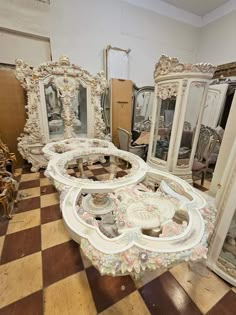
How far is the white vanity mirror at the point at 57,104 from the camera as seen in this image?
2338 millimetres

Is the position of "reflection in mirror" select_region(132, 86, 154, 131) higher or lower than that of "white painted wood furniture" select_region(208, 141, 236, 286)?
higher

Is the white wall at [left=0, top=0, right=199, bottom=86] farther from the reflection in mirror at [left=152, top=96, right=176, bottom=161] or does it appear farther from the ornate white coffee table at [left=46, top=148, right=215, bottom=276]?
the ornate white coffee table at [left=46, top=148, right=215, bottom=276]

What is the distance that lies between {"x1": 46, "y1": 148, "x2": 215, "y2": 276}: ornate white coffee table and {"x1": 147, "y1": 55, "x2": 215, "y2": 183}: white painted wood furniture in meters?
0.69

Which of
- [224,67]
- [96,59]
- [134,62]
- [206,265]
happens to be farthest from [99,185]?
[224,67]

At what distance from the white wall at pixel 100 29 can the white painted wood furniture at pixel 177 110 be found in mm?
2067

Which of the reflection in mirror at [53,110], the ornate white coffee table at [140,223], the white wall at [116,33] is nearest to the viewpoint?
the ornate white coffee table at [140,223]

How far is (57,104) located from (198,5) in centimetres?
397

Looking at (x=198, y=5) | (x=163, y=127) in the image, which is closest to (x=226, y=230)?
(x=163, y=127)

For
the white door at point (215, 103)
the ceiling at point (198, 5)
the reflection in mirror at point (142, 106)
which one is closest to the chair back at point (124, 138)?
the reflection in mirror at point (142, 106)

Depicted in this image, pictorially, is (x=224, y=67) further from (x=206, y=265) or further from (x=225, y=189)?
(x=206, y=265)

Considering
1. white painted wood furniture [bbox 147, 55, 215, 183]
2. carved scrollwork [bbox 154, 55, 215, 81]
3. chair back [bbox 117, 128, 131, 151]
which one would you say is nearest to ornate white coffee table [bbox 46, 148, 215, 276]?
white painted wood furniture [bbox 147, 55, 215, 183]

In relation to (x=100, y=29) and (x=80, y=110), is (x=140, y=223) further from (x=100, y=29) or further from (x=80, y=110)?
(x=100, y=29)

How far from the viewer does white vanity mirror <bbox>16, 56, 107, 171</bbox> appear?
92.0 inches

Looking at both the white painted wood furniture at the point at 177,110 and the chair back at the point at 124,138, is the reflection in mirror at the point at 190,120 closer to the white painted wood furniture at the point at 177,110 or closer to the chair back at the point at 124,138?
the white painted wood furniture at the point at 177,110
